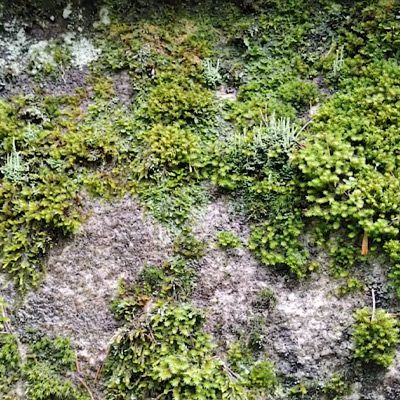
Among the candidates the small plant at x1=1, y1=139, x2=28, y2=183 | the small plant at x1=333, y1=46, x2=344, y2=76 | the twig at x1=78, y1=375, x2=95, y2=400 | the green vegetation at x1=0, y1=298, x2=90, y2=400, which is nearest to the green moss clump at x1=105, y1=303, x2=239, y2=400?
the twig at x1=78, y1=375, x2=95, y2=400

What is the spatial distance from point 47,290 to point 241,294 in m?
1.39

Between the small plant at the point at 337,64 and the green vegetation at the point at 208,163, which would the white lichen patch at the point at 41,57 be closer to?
the green vegetation at the point at 208,163

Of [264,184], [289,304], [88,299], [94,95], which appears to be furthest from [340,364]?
[94,95]

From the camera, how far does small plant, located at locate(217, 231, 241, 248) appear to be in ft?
10.3

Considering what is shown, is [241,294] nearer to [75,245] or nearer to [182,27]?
[75,245]

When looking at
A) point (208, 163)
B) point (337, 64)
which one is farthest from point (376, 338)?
point (337, 64)

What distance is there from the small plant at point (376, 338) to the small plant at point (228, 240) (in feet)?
3.14

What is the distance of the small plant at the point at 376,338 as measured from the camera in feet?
9.02

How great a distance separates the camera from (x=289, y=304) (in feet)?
9.84

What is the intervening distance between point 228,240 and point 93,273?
1003 mm

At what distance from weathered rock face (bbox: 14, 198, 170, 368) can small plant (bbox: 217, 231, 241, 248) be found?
38cm

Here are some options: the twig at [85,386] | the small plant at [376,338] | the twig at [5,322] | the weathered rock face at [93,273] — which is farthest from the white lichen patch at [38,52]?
the small plant at [376,338]

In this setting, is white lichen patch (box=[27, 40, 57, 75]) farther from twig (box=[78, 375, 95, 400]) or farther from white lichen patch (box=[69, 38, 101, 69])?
twig (box=[78, 375, 95, 400])

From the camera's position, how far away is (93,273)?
3178mm
